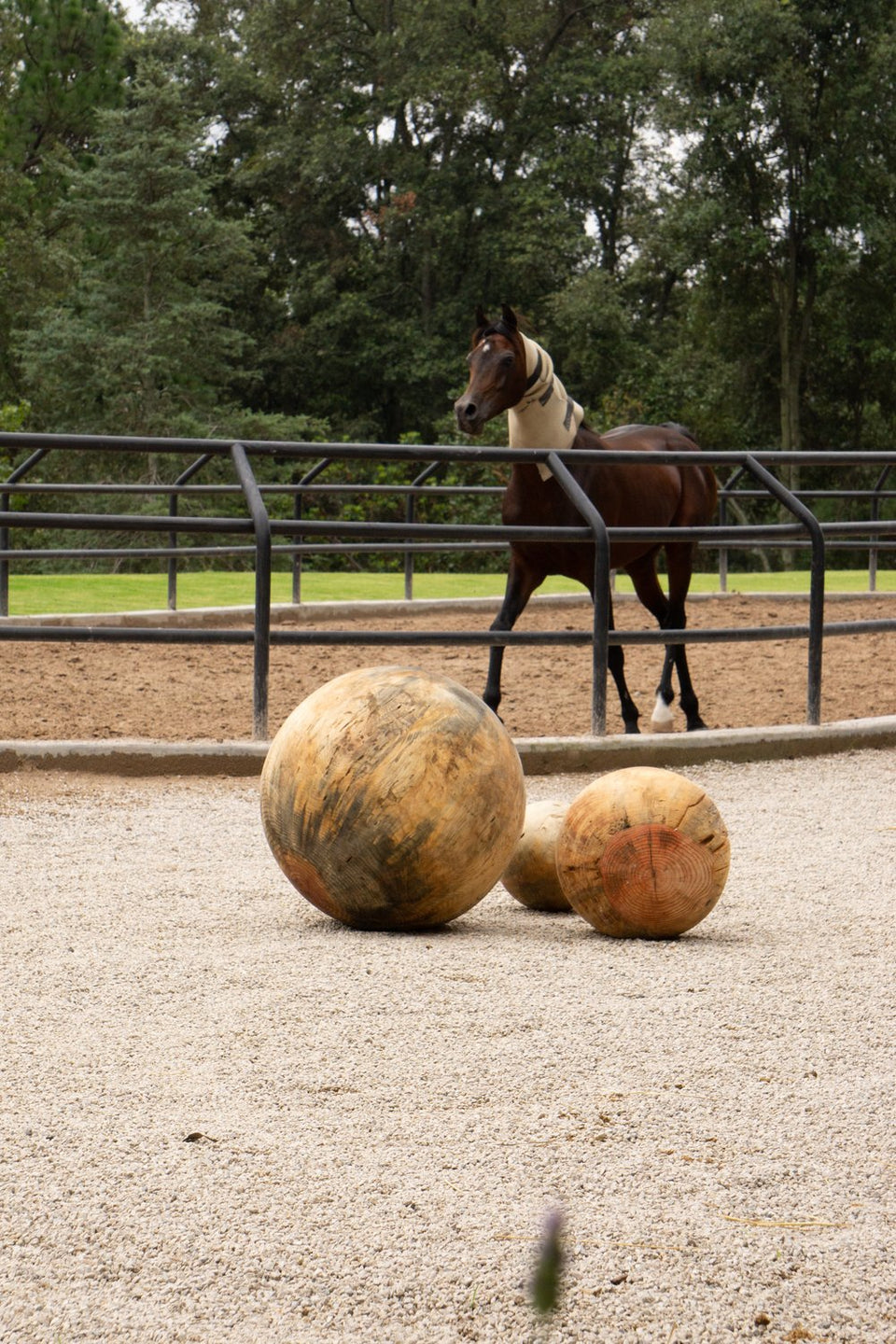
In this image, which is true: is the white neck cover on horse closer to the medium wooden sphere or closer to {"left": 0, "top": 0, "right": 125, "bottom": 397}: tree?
the medium wooden sphere

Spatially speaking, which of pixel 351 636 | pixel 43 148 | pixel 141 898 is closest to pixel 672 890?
pixel 141 898

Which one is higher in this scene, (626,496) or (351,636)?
(626,496)

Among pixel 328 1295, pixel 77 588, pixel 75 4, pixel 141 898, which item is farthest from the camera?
pixel 75 4

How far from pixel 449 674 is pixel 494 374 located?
2996mm

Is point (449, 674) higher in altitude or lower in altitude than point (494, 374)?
lower

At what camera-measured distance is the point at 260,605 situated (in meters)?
6.69

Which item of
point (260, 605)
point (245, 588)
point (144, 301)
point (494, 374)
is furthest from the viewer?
point (144, 301)

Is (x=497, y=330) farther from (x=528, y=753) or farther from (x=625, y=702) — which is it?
(x=528, y=753)

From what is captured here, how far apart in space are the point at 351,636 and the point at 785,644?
6.65 m

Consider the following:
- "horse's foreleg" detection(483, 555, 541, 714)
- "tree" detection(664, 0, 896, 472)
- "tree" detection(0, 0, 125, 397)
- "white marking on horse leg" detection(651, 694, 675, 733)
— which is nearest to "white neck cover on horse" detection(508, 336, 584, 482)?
"horse's foreleg" detection(483, 555, 541, 714)

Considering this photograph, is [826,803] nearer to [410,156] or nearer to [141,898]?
[141,898]

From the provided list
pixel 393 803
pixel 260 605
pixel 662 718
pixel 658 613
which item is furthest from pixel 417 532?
pixel 393 803

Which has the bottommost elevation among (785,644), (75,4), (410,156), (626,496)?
(785,644)

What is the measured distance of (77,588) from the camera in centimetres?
1571
